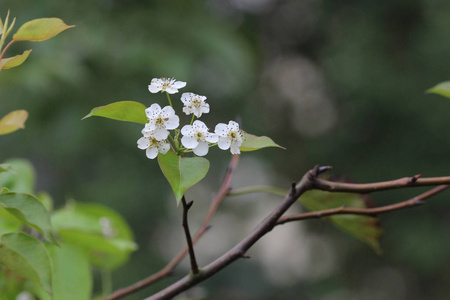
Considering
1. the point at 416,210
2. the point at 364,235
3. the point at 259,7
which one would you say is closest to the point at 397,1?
the point at 259,7

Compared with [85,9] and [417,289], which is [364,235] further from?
[417,289]

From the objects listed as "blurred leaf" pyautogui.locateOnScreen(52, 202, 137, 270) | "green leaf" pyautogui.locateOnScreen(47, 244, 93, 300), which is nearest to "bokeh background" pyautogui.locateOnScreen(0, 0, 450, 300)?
"blurred leaf" pyautogui.locateOnScreen(52, 202, 137, 270)

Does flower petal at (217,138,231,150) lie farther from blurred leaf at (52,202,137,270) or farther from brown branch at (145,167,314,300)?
blurred leaf at (52,202,137,270)

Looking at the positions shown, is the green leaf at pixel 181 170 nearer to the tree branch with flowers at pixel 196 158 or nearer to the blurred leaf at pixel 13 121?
the tree branch with flowers at pixel 196 158

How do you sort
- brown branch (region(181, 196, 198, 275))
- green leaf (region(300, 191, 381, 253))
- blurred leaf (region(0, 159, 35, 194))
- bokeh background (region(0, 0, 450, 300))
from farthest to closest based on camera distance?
bokeh background (region(0, 0, 450, 300))
blurred leaf (region(0, 159, 35, 194))
green leaf (region(300, 191, 381, 253))
brown branch (region(181, 196, 198, 275))

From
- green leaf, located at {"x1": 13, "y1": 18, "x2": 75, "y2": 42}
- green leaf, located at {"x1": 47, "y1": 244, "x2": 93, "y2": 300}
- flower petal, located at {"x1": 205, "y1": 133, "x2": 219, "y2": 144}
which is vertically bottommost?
green leaf, located at {"x1": 47, "y1": 244, "x2": 93, "y2": 300}

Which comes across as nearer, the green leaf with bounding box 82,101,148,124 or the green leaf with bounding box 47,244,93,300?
the green leaf with bounding box 82,101,148,124
